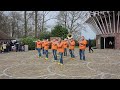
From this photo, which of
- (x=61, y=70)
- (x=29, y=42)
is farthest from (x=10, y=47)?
(x=61, y=70)

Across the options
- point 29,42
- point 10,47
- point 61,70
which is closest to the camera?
point 61,70

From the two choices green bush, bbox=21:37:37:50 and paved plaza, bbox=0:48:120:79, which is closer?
paved plaza, bbox=0:48:120:79

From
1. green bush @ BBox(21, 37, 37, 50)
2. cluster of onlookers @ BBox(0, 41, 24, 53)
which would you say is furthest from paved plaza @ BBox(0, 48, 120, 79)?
green bush @ BBox(21, 37, 37, 50)

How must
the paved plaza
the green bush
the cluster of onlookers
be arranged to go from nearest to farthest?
the paved plaza < the cluster of onlookers < the green bush

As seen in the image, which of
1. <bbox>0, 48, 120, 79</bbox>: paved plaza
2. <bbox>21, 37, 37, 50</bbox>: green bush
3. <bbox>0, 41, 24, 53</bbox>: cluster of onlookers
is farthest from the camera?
<bbox>21, 37, 37, 50</bbox>: green bush

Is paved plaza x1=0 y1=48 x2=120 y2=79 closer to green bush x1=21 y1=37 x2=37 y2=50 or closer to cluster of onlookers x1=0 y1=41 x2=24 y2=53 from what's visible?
cluster of onlookers x1=0 y1=41 x2=24 y2=53

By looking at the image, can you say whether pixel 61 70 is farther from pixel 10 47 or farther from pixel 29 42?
pixel 29 42

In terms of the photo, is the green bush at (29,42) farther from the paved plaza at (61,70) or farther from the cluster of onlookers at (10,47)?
the paved plaza at (61,70)

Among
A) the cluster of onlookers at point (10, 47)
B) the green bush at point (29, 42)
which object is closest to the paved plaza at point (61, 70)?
the cluster of onlookers at point (10, 47)

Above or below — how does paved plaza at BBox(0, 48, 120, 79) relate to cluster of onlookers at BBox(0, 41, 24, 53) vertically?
below

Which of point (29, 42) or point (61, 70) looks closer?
point (61, 70)
